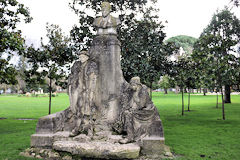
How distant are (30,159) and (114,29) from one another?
4501 millimetres

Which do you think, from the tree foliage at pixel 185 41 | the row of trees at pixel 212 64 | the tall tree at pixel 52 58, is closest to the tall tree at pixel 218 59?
the row of trees at pixel 212 64

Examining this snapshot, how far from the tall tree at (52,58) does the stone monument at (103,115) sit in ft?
25.4

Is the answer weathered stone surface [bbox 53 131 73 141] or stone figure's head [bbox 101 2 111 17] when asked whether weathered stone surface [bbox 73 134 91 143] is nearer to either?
weathered stone surface [bbox 53 131 73 141]

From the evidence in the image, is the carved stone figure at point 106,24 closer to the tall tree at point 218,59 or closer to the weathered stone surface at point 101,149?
the weathered stone surface at point 101,149

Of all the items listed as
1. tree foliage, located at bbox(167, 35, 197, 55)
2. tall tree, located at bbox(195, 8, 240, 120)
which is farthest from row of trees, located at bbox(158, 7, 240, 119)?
tree foliage, located at bbox(167, 35, 197, 55)

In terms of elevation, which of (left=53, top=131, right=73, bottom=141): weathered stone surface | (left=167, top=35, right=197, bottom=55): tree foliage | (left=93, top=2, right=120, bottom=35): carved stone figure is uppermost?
(left=167, top=35, right=197, bottom=55): tree foliage

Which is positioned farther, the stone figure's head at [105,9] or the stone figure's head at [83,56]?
the stone figure's head at [105,9]

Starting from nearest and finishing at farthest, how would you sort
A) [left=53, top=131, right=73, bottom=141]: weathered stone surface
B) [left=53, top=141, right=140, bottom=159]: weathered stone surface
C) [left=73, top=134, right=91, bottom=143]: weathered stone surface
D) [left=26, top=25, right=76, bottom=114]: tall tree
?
1. [left=53, top=141, right=140, bottom=159]: weathered stone surface
2. [left=73, top=134, right=91, bottom=143]: weathered stone surface
3. [left=53, top=131, right=73, bottom=141]: weathered stone surface
4. [left=26, top=25, right=76, bottom=114]: tall tree

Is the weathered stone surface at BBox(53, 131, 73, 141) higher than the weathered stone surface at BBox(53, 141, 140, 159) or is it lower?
higher

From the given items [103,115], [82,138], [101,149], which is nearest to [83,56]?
[103,115]

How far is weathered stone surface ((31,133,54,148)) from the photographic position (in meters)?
6.34

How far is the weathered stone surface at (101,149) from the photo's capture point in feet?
17.8

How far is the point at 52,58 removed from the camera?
15.1 metres

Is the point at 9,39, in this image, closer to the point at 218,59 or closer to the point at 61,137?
the point at 61,137
